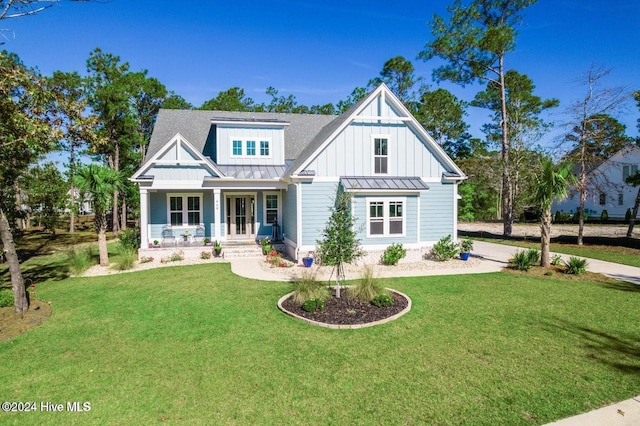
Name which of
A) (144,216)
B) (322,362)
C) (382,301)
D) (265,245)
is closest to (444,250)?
(382,301)

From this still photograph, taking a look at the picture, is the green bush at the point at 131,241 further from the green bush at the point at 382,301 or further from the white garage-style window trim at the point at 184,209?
the green bush at the point at 382,301

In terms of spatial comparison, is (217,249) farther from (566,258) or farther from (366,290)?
(566,258)

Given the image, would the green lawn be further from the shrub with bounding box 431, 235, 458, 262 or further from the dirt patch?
the shrub with bounding box 431, 235, 458, 262

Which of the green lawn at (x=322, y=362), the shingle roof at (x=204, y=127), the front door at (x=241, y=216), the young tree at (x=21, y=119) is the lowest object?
the green lawn at (x=322, y=362)

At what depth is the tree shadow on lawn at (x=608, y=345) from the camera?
250 inches

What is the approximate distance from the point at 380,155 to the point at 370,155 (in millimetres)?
528

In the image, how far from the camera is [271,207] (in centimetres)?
1969

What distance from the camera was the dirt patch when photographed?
26.6 feet

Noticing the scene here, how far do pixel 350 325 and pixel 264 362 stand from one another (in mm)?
2400

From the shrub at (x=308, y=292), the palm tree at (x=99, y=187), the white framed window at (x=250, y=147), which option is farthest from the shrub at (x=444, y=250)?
the palm tree at (x=99, y=187)

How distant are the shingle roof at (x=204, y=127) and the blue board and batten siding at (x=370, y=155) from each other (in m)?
5.62

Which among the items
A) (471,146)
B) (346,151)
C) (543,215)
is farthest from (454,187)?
(471,146)

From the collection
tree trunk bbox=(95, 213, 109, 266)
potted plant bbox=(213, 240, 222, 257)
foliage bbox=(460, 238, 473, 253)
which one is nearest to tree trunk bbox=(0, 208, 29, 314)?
tree trunk bbox=(95, 213, 109, 266)

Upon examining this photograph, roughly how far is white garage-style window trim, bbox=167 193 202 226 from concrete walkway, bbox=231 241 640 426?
4.30 meters
